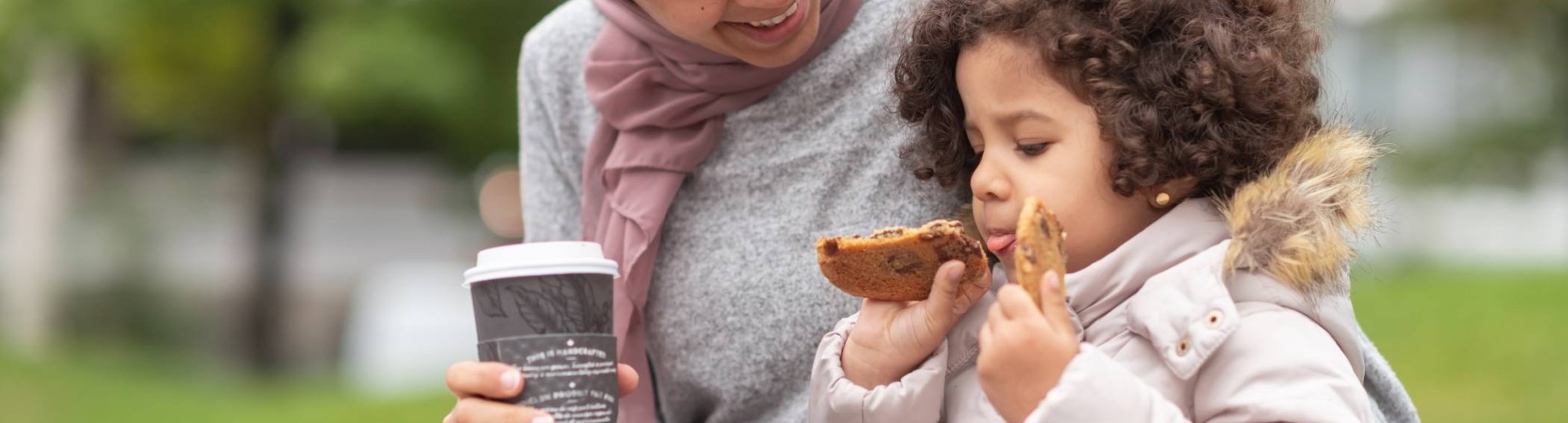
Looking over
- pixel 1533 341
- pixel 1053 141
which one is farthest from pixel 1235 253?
pixel 1533 341

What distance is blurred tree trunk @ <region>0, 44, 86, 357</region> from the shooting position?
43.3ft

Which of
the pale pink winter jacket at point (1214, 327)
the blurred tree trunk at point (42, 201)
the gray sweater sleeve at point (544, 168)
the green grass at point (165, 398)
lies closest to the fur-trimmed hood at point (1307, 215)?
the pale pink winter jacket at point (1214, 327)

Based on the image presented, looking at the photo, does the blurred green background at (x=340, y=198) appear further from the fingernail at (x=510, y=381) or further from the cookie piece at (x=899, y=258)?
the fingernail at (x=510, y=381)

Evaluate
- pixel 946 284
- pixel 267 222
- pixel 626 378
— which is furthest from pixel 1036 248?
pixel 267 222

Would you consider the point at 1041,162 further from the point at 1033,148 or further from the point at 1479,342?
the point at 1479,342

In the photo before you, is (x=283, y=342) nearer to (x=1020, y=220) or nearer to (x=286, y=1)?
(x=286, y=1)

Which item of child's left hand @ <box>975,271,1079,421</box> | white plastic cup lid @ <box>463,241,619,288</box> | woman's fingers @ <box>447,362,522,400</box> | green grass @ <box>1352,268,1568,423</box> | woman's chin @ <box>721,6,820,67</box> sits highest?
woman's chin @ <box>721,6,820,67</box>

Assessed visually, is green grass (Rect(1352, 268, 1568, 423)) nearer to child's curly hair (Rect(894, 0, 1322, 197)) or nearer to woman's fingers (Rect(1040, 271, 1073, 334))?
child's curly hair (Rect(894, 0, 1322, 197))

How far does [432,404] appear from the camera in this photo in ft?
28.0

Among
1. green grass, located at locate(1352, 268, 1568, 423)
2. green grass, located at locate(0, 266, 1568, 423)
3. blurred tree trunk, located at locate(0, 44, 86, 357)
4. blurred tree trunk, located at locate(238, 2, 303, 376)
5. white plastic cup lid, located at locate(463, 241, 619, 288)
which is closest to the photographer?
white plastic cup lid, located at locate(463, 241, 619, 288)

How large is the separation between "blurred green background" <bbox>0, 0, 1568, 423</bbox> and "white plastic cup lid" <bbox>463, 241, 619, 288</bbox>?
207 inches

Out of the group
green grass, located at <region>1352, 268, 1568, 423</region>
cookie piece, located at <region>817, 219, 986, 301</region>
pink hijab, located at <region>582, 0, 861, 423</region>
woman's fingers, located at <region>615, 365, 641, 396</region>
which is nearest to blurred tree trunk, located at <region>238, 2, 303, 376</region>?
green grass, located at <region>1352, 268, 1568, 423</region>

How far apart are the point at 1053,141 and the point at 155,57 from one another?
32.9 ft

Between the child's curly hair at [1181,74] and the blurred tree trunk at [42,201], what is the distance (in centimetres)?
1257
